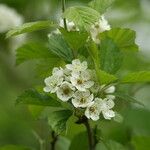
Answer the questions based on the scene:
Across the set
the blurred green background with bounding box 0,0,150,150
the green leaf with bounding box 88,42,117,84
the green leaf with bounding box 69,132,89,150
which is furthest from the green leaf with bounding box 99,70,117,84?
the blurred green background with bounding box 0,0,150,150

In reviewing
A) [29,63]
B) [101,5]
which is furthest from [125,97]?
[29,63]

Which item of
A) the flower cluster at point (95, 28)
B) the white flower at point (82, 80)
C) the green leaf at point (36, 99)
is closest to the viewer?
the white flower at point (82, 80)

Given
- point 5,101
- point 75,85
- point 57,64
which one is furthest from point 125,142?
point 5,101

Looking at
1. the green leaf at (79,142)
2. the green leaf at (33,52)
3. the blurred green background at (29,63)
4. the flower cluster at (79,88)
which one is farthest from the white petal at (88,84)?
the blurred green background at (29,63)

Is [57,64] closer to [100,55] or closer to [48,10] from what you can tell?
[100,55]

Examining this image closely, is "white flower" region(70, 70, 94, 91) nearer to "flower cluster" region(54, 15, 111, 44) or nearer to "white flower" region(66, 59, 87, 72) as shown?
"white flower" region(66, 59, 87, 72)

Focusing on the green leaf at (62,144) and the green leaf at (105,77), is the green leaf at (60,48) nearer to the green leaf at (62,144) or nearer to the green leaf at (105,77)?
the green leaf at (105,77)
